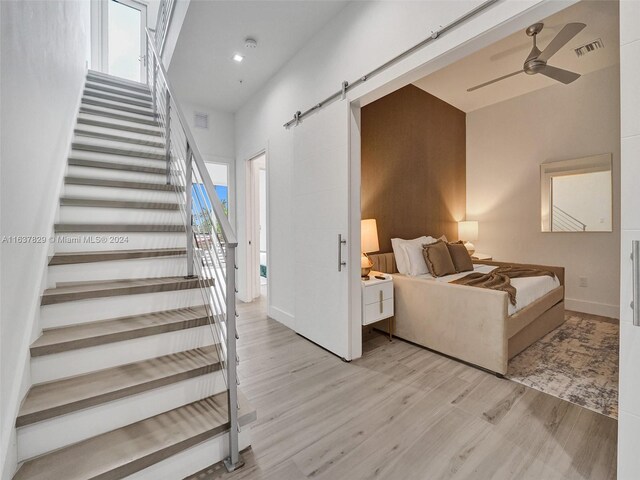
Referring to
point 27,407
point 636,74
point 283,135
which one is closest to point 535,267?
point 636,74

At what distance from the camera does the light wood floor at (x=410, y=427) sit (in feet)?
4.87

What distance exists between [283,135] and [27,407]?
321cm

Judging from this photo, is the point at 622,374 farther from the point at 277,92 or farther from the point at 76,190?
the point at 277,92

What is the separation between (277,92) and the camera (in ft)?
12.2

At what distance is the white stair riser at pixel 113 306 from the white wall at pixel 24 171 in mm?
124

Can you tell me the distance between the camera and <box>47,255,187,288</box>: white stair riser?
1.90m

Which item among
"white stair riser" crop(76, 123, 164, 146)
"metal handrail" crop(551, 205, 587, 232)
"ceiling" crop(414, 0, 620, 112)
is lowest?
"metal handrail" crop(551, 205, 587, 232)

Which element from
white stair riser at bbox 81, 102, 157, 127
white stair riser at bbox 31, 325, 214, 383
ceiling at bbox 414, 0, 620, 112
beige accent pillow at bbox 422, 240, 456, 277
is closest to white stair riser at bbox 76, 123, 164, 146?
white stair riser at bbox 81, 102, 157, 127

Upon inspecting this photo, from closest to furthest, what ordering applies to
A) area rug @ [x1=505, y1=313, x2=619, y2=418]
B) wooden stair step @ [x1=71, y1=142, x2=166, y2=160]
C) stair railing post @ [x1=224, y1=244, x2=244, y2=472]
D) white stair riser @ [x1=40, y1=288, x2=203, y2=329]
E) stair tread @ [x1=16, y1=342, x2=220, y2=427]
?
stair tread @ [x1=16, y1=342, x2=220, y2=427], stair railing post @ [x1=224, y1=244, x2=244, y2=472], white stair riser @ [x1=40, y1=288, x2=203, y2=329], area rug @ [x1=505, y1=313, x2=619, y2=418], wooden stair step @ [x1=71, y1=142, x2=166, y2=160]

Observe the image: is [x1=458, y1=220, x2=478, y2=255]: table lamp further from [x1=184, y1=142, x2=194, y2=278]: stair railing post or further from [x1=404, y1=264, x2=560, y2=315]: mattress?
[x1=184, y1=142, x2=194, y2=278]: stair railing post

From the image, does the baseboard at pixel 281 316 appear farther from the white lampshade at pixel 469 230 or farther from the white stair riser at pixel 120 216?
the white lampshade at pixel 469 230

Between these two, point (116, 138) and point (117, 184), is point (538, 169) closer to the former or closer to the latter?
point (117, 184)

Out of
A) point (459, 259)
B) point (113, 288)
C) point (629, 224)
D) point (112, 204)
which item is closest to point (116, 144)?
point (112, 204)

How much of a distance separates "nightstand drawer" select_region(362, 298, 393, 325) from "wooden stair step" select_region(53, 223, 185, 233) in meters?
1.92
